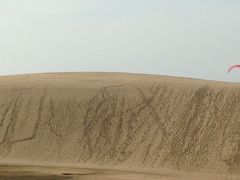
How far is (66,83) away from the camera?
117 ft

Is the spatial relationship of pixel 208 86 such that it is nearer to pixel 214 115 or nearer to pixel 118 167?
pixel 214 115

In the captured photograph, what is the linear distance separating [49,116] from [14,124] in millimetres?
2161

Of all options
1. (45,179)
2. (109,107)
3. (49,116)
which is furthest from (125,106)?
(45,179)

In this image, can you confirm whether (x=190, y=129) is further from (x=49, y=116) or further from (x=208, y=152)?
(x=49, y=116)

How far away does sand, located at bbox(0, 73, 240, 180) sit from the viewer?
1045 inches

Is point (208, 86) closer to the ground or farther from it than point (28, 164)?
farther from it

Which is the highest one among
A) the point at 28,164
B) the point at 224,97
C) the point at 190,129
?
the point at 224,97

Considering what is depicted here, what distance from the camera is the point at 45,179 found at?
19.8 m

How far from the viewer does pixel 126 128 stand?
2998 cm

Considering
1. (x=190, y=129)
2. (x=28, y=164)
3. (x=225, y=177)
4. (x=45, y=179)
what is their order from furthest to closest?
1. (x=190, y=129)
2. (x=28, y=164)
3. (x=225, y=177)
4. (x=45, y=179)

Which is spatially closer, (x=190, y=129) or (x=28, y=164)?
(x=28, y=164)

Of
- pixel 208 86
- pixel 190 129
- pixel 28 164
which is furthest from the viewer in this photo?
pixel 208 86

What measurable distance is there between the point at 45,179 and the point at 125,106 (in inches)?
501

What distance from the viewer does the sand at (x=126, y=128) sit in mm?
26531
